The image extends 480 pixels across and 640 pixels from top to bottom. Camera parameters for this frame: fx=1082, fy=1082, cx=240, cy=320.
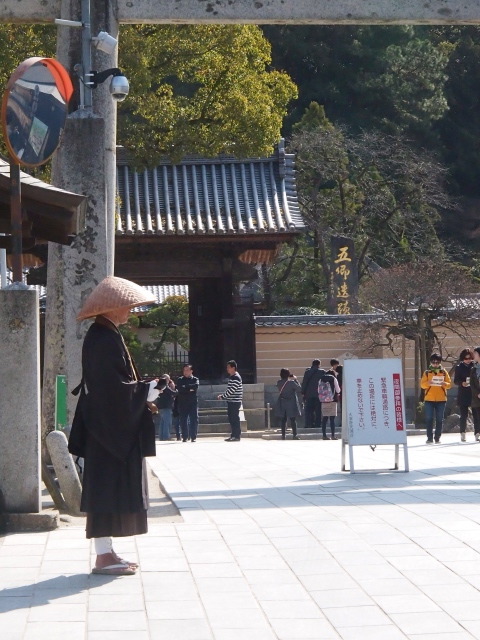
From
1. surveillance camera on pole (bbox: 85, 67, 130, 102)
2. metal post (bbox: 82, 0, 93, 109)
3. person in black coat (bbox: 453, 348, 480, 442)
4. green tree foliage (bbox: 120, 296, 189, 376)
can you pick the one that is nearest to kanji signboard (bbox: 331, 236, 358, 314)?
green tree foliage (bbox: 120, 296, 189, 376)

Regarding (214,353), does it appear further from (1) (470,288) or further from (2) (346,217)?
(2) (346,217)

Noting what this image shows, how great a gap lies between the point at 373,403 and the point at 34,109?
223 inches

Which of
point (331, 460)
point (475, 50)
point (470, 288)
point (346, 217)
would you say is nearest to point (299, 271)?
point (346, 217)

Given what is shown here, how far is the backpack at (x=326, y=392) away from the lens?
2292 cm

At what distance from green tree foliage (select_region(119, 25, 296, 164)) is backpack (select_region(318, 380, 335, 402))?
239 inches

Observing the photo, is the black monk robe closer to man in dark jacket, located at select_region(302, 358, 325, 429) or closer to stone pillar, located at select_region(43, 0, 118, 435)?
stone pillar, located at select_region(43, 0, 118, 435)

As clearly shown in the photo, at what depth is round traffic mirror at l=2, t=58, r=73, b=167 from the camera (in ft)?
24.3

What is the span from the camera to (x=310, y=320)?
29156mm

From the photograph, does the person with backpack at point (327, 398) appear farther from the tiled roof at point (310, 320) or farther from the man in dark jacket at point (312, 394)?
the tiled roof at point (310, 320)

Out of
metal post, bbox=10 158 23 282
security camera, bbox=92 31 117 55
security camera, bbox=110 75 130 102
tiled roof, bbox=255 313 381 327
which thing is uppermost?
security camera, bbox=92 31 117 55

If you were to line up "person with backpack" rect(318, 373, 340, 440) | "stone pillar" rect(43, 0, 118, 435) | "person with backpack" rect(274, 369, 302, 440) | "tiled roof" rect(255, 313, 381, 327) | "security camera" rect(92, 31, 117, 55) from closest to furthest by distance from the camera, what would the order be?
"security camera" rect(92, 31, 117, 55)
"stone pillar" rect(43, 0, 118, 435)
"person with backpack" rect(274, 369, 302, 440)
"person with backpack" rect(318, 373, 340, 440)
"tiled roof" rect(255, 313, 381, 327)

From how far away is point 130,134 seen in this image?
60.3ft

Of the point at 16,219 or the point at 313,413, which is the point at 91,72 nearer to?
the point at 16,219

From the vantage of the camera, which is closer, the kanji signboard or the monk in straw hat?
the monk in straw hat
